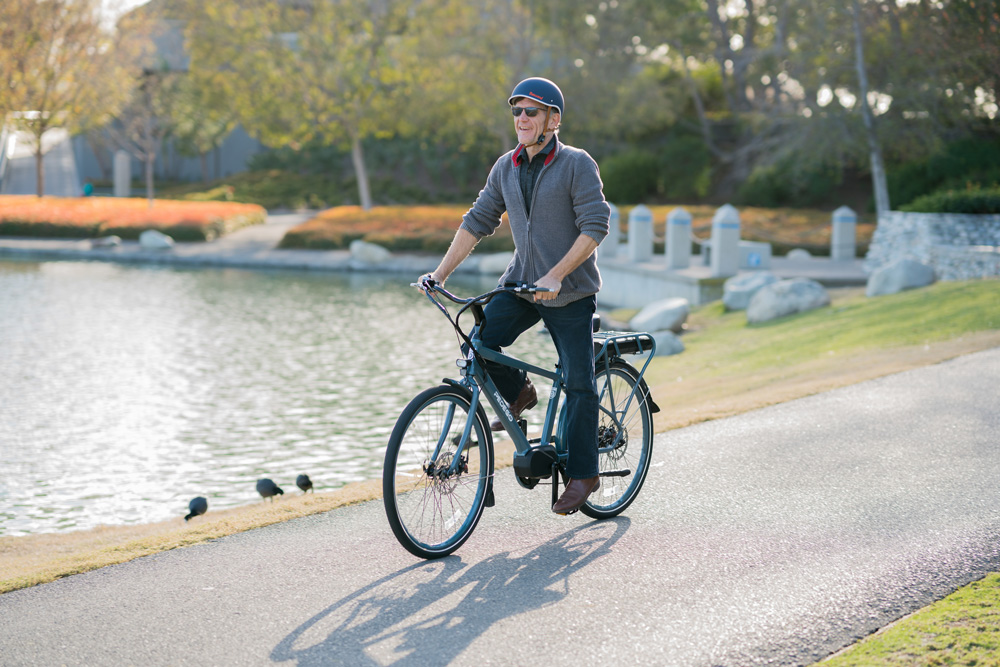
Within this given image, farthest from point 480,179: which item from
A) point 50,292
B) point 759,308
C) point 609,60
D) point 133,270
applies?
point 759,308

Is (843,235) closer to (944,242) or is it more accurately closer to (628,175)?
(944,242)

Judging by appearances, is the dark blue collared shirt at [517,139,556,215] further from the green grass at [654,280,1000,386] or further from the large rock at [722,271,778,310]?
the large rock at [722,271,778,310]

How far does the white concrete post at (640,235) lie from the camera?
71.1ft

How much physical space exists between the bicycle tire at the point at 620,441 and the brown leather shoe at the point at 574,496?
310mm

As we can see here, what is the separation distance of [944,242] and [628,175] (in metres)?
21.8

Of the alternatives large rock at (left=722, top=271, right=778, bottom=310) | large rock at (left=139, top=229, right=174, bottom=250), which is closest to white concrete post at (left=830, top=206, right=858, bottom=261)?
large rock at (left=722, top=271, right=778, bottom=310)

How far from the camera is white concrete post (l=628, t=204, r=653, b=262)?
21672mm

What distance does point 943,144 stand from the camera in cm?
2631

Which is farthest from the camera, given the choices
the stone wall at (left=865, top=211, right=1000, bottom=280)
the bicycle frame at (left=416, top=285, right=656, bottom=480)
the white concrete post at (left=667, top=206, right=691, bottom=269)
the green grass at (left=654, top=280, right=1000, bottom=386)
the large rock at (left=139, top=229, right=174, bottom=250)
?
the large rock at (left=139, top=229, right=174, bottom=250)

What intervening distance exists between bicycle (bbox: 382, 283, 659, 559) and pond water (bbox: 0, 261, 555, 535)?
132 inches

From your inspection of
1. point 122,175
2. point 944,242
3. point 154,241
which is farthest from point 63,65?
point 944,242

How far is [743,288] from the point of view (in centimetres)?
1670

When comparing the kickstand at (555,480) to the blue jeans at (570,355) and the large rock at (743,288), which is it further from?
the large rock at (743,288)

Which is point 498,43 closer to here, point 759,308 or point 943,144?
point 943,144
